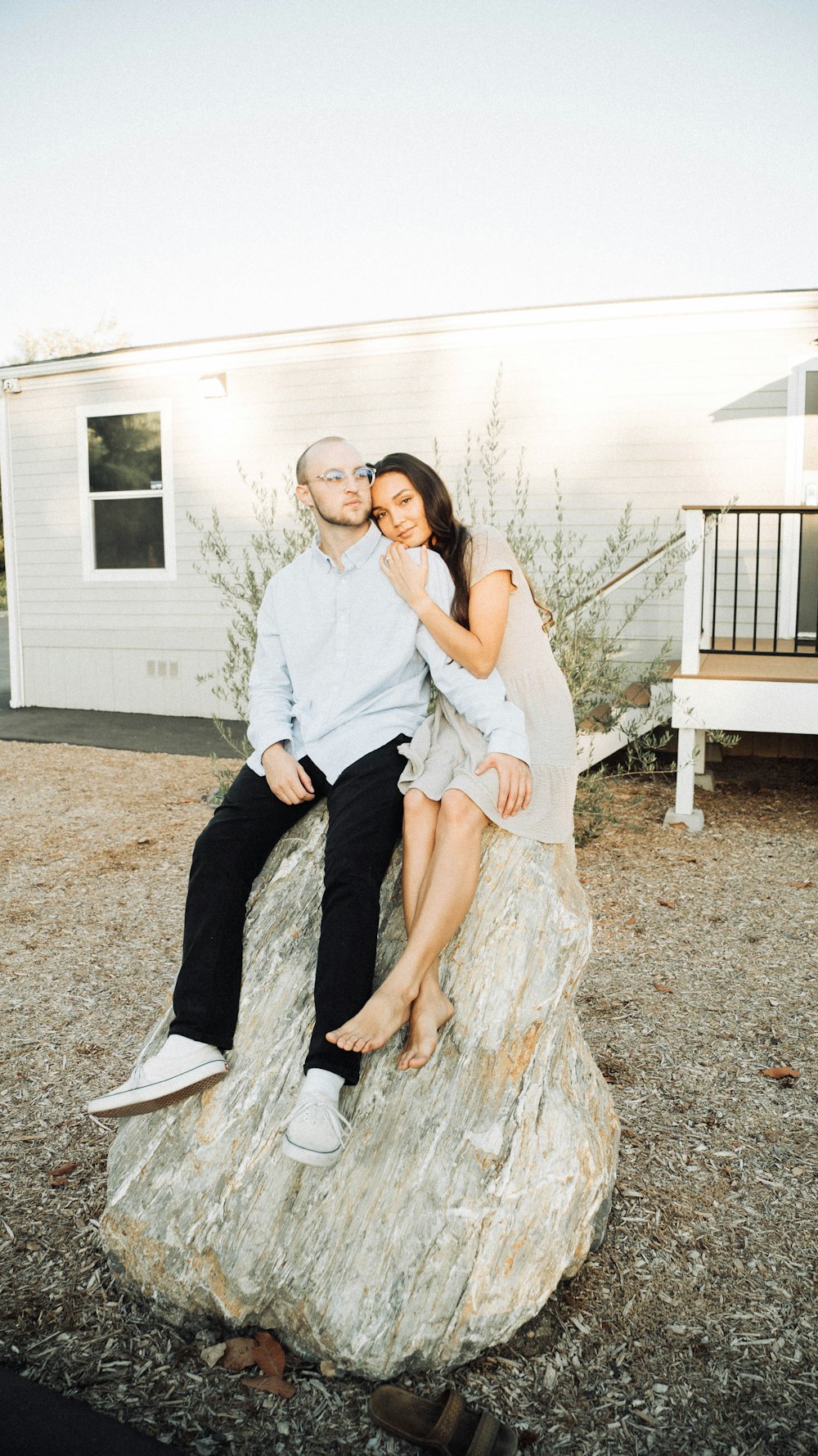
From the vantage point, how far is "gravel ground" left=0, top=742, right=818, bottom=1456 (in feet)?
6.05

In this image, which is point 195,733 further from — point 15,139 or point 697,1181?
point 15,139

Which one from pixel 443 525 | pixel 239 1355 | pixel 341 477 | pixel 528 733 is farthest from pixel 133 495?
pixel 239 1355

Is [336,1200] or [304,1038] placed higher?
[304,1038]

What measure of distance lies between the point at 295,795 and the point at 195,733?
23.9ft

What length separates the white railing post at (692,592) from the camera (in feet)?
19.9

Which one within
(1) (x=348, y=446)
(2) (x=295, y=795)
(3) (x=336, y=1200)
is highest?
(1) (x=348, y=446)

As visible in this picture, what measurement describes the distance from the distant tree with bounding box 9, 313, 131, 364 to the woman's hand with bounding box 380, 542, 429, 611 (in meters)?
42.5

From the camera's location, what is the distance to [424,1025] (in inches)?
84.0

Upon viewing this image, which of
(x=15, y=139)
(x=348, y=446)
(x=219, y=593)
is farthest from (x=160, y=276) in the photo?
(x=348, y=446)

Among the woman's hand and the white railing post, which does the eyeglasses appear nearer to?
the woman's hand

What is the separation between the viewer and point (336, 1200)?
2025 mm

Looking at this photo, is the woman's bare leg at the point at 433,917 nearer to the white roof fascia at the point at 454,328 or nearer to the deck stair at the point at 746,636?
the deck stair at the point at 746,636

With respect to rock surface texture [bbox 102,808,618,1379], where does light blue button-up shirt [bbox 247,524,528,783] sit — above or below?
above

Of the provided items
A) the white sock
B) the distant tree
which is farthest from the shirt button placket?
the distant tree
